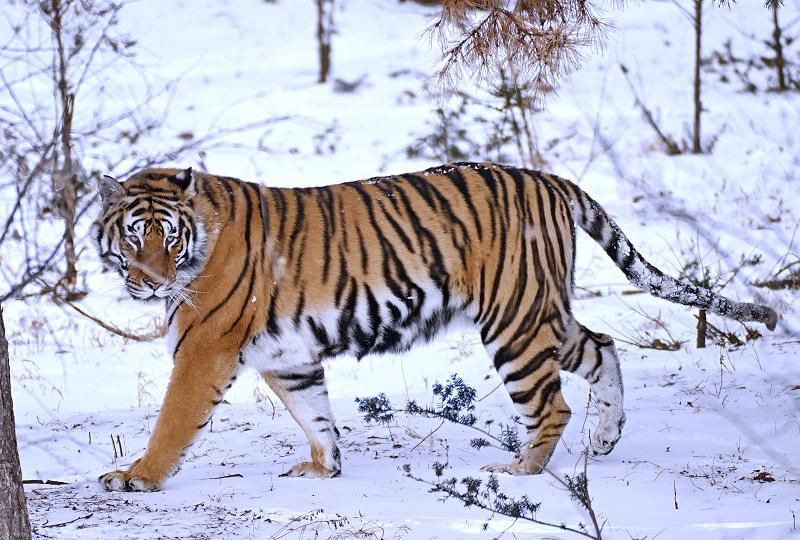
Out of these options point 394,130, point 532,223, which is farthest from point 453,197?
point 394,130

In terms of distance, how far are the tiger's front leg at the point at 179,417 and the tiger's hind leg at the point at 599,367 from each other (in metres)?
1.70

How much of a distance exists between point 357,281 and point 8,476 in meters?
2.06

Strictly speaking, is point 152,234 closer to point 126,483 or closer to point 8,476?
point 126,483

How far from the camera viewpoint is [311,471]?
448cm

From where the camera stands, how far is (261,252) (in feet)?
14.9

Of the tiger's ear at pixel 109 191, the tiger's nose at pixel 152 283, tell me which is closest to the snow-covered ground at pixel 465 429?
the tiger's nose at pixel 152 283

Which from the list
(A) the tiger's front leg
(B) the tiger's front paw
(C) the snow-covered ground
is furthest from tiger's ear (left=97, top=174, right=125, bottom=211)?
(B) the tiger's front paw

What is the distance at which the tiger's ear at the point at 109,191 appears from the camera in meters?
4.31

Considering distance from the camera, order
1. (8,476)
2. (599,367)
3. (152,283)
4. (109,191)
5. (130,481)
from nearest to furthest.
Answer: (8,476) < (130,481) < (152,283) < (109,191) < (599,367)

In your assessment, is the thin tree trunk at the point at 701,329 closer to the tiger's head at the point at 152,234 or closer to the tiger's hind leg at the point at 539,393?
the tiger's hind leg at the point at 539,393

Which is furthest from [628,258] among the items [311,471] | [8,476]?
[8,476]

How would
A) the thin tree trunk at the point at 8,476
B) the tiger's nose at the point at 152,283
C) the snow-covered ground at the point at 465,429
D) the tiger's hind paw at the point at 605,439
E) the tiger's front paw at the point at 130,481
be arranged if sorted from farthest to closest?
the tiger's hind paw at the point at 605,439 < the tiger's nose at the point at 152,283 < the tiger's front paw at the point at 130,481 < the snow-covered ground at the point at 465,429 < the thin tree trunk at the point at 8,476

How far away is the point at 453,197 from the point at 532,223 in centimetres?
42

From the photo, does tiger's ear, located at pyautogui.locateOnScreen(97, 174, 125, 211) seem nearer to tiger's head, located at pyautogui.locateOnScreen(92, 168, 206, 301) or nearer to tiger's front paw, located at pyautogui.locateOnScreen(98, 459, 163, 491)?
tiger's head, located at pyautogui.locateOnScreen(92, 168, 206, 301)
